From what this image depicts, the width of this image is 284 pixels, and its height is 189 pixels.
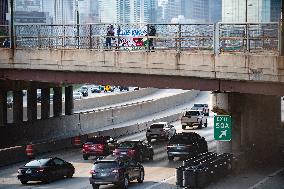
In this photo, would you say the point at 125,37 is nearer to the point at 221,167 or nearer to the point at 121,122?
the point at 221,167

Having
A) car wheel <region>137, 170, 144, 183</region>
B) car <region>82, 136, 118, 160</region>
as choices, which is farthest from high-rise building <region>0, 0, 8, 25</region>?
car wheel <region>137, 170, 144, 183</region>

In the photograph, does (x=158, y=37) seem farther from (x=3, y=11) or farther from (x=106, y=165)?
(x=3, y=11)

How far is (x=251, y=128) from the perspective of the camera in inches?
1975

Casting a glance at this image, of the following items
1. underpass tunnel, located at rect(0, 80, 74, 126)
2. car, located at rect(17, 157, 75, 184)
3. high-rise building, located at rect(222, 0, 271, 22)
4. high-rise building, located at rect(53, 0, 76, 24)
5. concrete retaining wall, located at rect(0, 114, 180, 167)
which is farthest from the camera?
high-rise building, located at rect(222, 0, 271, 22)

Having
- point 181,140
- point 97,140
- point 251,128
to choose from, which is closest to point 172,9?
point 251,128

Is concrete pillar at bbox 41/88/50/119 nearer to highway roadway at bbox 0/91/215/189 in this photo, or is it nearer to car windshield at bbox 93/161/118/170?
highway roadway at bbox 0/91/215/189

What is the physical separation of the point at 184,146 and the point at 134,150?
3.17 metres

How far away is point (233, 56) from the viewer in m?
30.8

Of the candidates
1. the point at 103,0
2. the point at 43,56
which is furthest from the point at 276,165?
the point at 103,0

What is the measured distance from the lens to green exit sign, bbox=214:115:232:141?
113 ft

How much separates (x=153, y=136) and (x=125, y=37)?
20749 millimetres

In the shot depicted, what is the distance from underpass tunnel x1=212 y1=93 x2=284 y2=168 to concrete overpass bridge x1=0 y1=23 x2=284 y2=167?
9 cm

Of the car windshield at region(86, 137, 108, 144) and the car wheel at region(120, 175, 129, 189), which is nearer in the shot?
the car wheel at region(120, 175, 129, 189)

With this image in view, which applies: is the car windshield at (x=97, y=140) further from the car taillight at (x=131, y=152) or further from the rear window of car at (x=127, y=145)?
the car taillight at (x=131, y=152)
